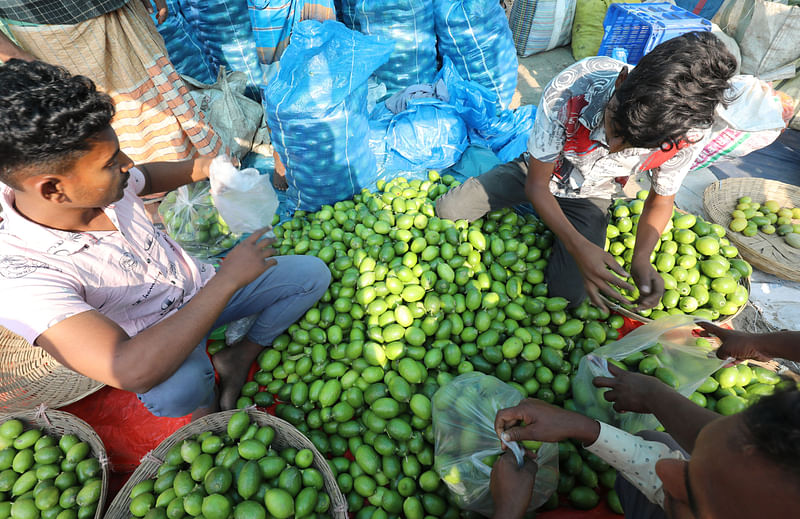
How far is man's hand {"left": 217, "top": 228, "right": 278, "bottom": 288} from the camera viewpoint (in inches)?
67.3

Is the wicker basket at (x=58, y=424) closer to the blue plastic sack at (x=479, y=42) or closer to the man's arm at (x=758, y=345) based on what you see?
the man's arm at (x=758, y=345)

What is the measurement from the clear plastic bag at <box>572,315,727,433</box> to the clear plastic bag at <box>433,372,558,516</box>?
436 millimetres

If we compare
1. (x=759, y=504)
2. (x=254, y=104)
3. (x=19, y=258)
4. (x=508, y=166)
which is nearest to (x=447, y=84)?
(x=508, y=166)

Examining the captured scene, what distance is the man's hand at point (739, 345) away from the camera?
6.13 feet

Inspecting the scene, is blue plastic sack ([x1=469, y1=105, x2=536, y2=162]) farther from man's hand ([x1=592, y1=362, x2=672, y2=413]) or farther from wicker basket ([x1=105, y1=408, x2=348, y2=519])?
wicker basket ([x1=105, y1=408, x2=348, y2=519])

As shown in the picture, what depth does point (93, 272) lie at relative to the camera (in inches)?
63.4

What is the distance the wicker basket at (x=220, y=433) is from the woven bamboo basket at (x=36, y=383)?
0.91 meters

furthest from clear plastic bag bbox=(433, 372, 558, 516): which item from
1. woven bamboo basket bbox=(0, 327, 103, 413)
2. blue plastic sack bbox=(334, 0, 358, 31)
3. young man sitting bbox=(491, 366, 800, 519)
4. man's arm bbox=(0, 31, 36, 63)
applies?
blue plastic sack bbox=(334, 0, 358, 31)

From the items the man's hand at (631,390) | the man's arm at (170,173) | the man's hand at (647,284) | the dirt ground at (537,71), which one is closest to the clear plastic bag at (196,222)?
the man's arm at (170,173)

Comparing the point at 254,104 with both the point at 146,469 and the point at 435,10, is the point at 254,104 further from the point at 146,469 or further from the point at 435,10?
the point at 146,469

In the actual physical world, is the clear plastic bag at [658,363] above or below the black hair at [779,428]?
below

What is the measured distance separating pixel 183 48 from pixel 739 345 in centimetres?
650

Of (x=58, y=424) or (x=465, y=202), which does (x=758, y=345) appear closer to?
(x=465, y=202)

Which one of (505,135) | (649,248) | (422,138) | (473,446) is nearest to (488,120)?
(505,135)
